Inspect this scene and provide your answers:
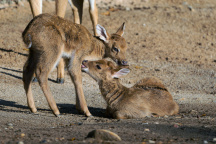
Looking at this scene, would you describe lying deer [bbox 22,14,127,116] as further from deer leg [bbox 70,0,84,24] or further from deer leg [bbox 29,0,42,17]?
deer leg [bbox 70,0,84,24]

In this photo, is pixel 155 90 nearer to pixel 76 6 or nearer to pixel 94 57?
pixel 94 57

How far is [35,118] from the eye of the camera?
6.87 meters

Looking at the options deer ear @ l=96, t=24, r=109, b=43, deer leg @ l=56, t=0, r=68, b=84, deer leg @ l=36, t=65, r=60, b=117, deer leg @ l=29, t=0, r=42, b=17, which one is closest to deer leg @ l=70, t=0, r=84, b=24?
deer leg @ l=56, t=0, r=68, b=84

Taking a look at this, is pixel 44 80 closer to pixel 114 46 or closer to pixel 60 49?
pixel 60 49

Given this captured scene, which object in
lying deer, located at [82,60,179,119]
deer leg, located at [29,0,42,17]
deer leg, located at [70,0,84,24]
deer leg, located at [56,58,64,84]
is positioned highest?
deer leg, located at [29,0,42,17]

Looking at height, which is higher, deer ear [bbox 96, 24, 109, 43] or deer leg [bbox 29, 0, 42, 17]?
deer leg [bbox 29, 0, 42, 17]

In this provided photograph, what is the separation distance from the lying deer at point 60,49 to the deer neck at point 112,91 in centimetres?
40

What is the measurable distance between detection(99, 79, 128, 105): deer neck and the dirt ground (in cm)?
36

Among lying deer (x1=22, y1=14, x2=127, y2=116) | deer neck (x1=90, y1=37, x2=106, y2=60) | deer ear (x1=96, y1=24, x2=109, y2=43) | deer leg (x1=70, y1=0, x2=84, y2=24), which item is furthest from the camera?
deer leg (x1=70, y1=0, x2=84, y2=24)

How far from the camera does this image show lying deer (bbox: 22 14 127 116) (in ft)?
22.7

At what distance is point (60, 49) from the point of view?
7090 millimetres

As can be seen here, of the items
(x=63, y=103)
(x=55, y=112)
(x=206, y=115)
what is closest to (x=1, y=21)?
(x=63, y=103)

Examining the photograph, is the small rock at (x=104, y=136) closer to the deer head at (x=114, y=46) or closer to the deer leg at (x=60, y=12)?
the deer head at (x=114, y=46)

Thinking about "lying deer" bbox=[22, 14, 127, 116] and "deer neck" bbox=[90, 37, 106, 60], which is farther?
"deer neck" bbox=[90, 37, 106, 60]
